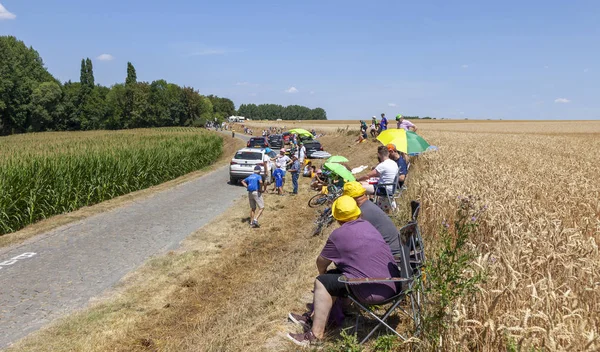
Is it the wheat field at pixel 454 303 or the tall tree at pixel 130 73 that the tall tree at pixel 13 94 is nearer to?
the tall tree at pixel 130 73

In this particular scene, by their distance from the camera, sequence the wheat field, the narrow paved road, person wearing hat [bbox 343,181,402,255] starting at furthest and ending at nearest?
the narrow paved road → person wearing hat [bbox 343,181,402,255] → the wheat field

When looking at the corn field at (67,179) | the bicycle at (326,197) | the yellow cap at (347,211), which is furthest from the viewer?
the bicycle at (326,197)

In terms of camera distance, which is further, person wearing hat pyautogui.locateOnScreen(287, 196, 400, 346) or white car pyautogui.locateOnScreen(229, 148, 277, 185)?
white car pyautogui.locateOnScreen(229, 148, 277, 185)

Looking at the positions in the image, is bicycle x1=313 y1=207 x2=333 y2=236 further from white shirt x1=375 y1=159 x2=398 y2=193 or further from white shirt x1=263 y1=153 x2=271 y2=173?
white shirt x1=263 y1=153 x2=271 y2=173

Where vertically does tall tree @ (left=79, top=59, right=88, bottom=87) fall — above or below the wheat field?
above

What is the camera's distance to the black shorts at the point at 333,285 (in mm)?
4574

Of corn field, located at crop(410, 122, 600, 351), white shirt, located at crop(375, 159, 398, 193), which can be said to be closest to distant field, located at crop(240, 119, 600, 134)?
white shirt, located at crop(375, 159, 398, 193)

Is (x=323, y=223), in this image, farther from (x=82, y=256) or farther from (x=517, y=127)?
(x=517, y=127)

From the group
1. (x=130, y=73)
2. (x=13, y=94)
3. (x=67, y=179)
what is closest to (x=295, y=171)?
(x=67, y=179)

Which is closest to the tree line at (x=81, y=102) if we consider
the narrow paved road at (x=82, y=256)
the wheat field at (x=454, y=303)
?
the narrow paved road at (x=82, y=256)

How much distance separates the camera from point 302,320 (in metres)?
5.32

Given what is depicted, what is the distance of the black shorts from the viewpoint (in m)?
4.57

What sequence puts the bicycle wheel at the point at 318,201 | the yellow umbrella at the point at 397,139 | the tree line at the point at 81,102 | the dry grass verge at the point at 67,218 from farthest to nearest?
1. the tree line at the point at 81,102
2. the bicycle wheel at the point at 318,201
3. the yellow umbrella at the point at 397,139
4. the dry grass verge at the point at 67,218

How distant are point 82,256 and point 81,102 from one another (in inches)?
3361
